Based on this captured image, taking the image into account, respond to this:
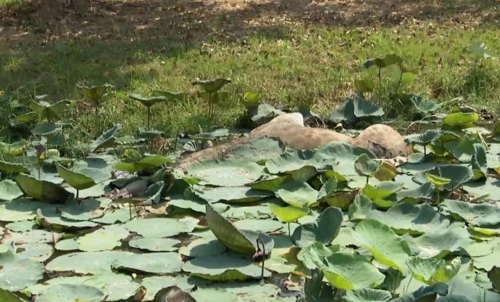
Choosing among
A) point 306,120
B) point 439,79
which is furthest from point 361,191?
point 439,79

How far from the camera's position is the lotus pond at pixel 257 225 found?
10.1 feet

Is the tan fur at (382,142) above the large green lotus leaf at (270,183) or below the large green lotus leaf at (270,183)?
below

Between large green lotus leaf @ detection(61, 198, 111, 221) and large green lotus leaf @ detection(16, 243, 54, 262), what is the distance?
0.99 feet

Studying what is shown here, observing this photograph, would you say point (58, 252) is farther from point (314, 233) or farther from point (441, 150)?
point (441, 150)

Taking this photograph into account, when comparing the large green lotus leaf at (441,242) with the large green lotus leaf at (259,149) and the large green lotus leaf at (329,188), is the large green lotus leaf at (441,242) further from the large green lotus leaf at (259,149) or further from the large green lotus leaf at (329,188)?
the large green lotus leaf at (259,149)

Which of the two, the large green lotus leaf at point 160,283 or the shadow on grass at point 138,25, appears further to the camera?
the shadow on grass at point 138,25

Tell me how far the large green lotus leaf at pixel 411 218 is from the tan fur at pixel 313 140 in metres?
1.22

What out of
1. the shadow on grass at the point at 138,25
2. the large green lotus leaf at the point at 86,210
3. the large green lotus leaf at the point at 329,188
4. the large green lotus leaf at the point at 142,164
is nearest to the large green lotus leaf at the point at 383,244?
the large green lotus leaf at the point at 329,188

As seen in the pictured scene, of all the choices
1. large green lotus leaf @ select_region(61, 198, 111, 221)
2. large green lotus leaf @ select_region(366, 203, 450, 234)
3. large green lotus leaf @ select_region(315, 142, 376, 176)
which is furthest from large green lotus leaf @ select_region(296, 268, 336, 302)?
large green lotus leaf @ select_region(315, 142, 376, 176)

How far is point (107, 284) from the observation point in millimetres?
3273

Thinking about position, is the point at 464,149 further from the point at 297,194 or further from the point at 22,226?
the point at 22,226

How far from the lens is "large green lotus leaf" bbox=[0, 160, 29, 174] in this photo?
4.70 m

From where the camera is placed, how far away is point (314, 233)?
3.62 meters

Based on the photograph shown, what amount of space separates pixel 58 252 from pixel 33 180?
0.66 meters
